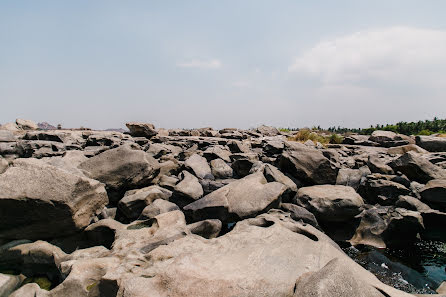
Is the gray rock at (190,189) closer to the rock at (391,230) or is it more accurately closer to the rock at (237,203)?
the rock at (237,203)

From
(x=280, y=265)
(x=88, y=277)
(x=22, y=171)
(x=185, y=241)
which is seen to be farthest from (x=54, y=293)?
(x=280, y=265)

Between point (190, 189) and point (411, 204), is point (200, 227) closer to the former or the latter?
point (190, 189)

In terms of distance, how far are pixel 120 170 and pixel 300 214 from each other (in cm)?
449

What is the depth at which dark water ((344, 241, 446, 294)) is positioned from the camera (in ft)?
15.0

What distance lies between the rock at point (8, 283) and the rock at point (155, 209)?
2161mm

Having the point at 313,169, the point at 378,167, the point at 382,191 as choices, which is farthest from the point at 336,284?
the point at 378,167

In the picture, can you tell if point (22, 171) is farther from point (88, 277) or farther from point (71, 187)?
point (88, 277)

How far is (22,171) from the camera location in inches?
182

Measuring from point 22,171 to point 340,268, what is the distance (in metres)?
5.34

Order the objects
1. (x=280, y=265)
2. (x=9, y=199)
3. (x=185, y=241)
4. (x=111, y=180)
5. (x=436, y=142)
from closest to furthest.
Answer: (x=280, y=265), (x=185, y=241), (x=9, y=199), (x=111, y=180), (x=436, y=142)

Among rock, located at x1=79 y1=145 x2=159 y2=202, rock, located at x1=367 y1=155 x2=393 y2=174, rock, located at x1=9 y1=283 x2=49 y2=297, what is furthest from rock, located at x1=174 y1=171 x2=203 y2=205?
rock, located at x1=367 y1=155 x2=393 y2=174

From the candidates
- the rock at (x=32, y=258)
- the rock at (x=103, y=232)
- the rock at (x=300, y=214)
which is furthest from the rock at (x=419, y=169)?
the rock at (x=32, y=258)

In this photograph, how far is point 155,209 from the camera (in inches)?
219

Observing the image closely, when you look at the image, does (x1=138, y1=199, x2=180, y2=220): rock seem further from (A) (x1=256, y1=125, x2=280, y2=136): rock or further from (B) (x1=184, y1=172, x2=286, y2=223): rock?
(A) (x1=256, y1=125, x2=280, y2=136): rock
